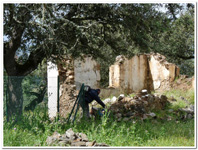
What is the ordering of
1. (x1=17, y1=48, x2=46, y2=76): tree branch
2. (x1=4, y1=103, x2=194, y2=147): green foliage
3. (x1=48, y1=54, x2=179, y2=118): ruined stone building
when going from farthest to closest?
1. (x1=48, y1=54, x2=179, y2=118): ruined stone building
2. (x1=17, y1=48, x2=46, y2=76): tree branch
3. (x1=4, y1=103, x2=194, y2=147): green foliage

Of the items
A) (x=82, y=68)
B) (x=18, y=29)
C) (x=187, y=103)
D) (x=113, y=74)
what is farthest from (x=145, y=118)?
(x=113, y=74)

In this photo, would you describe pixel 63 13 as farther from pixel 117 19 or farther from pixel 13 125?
pixel 13 125

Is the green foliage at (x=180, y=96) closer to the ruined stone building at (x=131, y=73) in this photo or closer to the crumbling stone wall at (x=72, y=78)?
the ruined stone building at (x=131, y=73)

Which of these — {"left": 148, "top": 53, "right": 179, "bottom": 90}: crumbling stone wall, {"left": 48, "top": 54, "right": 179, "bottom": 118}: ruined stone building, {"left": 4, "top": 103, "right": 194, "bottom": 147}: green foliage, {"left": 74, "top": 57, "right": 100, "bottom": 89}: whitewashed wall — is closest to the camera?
{"left": 4, "top": 103, "right": 194, "bottom": 147}: green foliage

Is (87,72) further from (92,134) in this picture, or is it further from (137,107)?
(92,134)

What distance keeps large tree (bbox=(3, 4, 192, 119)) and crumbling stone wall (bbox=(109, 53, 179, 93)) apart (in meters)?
7.33

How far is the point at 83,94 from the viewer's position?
809 centimetres

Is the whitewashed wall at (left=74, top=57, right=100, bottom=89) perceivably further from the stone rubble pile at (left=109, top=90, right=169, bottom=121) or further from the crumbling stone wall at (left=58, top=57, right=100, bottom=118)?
the stone rubble pile at (left=109, top=90, right=169, bottom=121)

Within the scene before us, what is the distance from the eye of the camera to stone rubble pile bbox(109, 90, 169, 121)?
934cm

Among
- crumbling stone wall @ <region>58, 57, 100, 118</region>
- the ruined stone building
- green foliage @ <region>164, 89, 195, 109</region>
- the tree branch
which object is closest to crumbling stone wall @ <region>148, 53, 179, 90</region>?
the ruined stone building

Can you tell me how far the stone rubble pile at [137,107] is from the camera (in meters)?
9.34

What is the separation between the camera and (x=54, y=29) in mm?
6848

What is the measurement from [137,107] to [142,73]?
7.56 meters

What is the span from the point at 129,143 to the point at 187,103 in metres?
7.52
